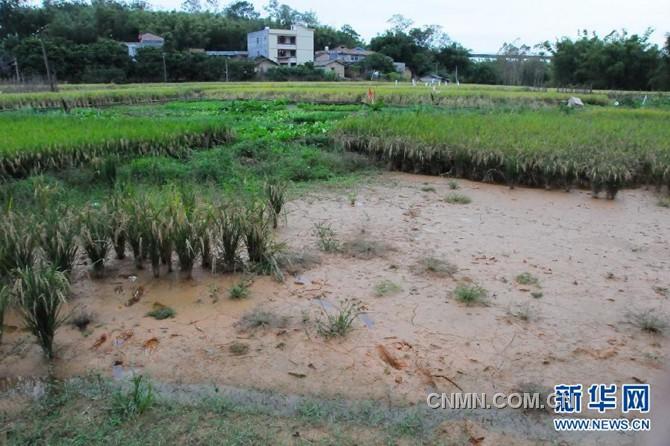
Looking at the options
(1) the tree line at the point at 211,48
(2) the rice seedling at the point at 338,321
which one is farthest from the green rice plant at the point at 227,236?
(1) the tree line at the point at 211,48

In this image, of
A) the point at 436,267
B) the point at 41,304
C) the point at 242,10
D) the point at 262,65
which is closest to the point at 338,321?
the point at 436,267

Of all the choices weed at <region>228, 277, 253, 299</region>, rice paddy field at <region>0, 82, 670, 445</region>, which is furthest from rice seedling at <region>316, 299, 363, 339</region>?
weed at <region>228, 277, 253, 299</region>

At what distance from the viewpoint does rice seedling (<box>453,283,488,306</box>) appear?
427 centimetres

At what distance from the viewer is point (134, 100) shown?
999 inches

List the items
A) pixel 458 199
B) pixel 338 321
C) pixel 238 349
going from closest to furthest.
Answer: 1. pixel 238 349
2. pixel 338 321
3. pixel 458 199

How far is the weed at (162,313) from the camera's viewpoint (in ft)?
13.1

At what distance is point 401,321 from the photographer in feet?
13.0

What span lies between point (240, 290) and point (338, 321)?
1.05 meters

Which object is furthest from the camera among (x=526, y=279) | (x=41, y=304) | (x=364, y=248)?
(x=364, y=248)

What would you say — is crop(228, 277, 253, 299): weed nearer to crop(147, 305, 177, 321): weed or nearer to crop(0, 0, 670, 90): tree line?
crop(147, 305, 177, 321): weed

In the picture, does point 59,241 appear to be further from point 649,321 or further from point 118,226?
point 649,321

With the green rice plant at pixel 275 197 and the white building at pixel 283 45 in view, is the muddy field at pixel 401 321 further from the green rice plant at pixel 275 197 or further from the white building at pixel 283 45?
the white building at pixel 283 45

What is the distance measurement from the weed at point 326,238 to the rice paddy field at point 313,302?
0.04 metres

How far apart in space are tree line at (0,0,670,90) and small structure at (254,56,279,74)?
1750 mm
